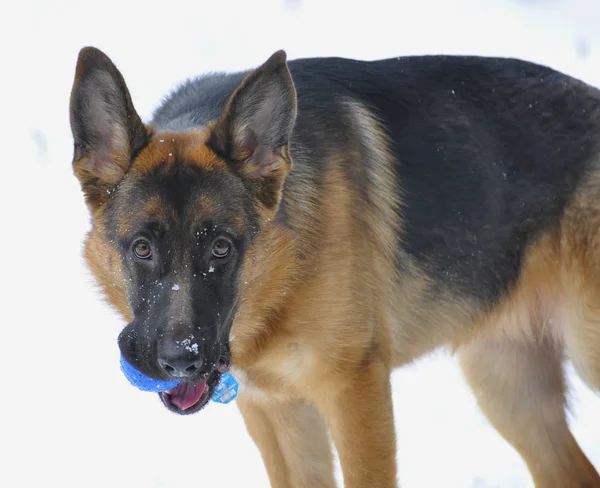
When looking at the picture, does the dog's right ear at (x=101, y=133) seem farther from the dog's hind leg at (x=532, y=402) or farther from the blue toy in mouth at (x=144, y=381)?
the dog's hind leg at (x=532, y=402)

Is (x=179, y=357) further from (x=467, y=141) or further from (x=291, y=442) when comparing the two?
(x=467, y=141)

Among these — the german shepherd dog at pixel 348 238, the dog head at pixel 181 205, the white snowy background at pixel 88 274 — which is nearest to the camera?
the dog head at pixel 181 205

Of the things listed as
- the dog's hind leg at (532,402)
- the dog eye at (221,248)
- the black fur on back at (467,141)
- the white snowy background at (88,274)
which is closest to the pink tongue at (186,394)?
the dog eye at (221,248)

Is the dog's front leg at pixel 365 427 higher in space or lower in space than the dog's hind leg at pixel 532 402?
higher

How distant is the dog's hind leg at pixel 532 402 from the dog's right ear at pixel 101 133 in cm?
226

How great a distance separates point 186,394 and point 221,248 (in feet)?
1.98

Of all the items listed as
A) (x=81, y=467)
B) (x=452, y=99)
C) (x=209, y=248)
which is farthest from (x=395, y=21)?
(x=209, y=248)

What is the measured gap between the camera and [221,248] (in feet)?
A: 11.5

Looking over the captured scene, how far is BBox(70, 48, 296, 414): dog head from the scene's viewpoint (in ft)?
11.1

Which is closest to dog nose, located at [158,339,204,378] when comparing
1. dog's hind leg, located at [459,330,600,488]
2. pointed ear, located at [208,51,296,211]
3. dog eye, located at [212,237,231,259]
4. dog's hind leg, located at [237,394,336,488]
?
dog eye, located at [212,237,231,259]

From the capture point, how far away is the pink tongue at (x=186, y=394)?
359 cm

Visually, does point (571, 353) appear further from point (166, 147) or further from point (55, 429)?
point (55, 429)

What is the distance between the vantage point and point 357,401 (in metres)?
3.85

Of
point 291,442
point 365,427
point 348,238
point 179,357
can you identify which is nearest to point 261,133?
point 348,238
